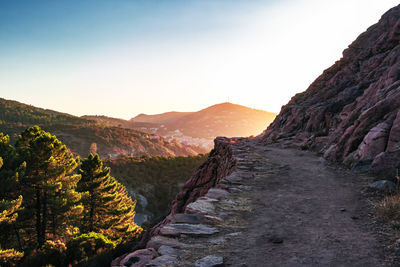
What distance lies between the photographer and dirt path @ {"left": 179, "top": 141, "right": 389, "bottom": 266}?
Answer: 3.99 metres

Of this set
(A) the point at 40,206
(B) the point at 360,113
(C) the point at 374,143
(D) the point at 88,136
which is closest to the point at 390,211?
(C) the point at 374,143

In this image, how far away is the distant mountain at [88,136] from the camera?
99.4 m

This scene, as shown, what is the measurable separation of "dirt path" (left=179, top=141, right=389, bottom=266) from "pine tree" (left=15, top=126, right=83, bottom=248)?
1787cm

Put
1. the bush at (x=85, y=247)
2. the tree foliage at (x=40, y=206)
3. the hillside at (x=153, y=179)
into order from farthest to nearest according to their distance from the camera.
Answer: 1. the hillside at (x=153, y=179)
2. the tree foliage at (x=40, y=206)
3. the bush at (x=85, y=247)

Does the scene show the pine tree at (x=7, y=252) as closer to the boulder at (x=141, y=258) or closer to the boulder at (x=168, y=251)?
the boulder at (x=141, y=258)

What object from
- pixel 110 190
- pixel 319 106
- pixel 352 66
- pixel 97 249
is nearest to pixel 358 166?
pixel 319 106

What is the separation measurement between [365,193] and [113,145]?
382ft

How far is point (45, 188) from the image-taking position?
20.3 metres

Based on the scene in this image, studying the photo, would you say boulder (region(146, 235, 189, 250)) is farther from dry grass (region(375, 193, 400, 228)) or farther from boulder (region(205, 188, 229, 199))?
dry grass (region(375, 193, 400, 228))

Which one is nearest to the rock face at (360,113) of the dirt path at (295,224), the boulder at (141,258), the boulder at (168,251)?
the dirt path at (295,224)

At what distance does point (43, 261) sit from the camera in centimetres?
1622

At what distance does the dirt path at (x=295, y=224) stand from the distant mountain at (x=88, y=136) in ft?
313

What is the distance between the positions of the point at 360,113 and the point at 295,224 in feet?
35.0

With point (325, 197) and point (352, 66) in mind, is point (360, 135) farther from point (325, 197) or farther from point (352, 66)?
point (352, 66)
